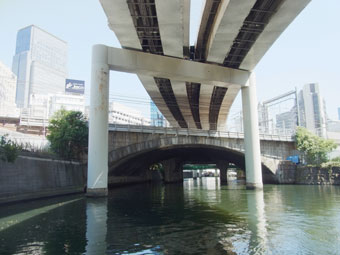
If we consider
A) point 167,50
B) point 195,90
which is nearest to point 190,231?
point 167,50

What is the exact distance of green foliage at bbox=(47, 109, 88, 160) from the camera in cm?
3197

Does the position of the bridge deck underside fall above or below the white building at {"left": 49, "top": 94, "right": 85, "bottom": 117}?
below

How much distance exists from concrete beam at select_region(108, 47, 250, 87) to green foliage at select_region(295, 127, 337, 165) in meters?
14.8

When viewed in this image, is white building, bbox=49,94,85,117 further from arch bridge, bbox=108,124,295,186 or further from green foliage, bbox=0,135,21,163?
green foliage, bbox=0,135,21,163

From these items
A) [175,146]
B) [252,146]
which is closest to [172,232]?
[252,146]

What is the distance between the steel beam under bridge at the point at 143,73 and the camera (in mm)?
25703

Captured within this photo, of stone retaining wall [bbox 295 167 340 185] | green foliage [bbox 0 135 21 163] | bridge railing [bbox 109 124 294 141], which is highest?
bridge railing [bbox 109 124 294 141]

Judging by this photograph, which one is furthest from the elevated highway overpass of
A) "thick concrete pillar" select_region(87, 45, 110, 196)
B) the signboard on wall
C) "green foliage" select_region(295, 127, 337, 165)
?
the signboard on wall

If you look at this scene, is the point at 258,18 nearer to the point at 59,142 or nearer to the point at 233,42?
the point at 233,42

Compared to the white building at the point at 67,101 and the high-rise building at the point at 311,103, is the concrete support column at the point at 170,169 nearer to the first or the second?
the high-rise building at the point at 311,103

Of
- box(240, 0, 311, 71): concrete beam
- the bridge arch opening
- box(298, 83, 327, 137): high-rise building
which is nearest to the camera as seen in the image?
box(240, 0, 311, 71): concrete beam

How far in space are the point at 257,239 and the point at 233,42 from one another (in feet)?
68.2

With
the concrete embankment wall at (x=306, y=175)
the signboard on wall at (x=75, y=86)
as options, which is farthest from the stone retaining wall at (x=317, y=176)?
the signboard on wall at (x=75, y=86)

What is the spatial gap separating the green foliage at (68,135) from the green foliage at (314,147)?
29.8 meters
